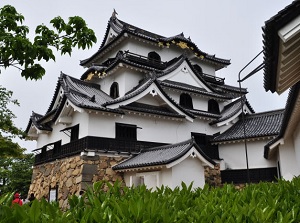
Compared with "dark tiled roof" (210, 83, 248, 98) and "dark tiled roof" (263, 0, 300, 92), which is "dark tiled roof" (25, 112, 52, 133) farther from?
"dark tiled roof" (263, 0, 300, 92)

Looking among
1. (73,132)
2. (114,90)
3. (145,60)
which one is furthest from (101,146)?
(145,60)

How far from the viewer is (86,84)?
1941cm

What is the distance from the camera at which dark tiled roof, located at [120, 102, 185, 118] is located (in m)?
16.0

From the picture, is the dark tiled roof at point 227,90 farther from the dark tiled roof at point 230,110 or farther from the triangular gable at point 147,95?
the triangular gable at point 147,95

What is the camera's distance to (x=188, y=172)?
46.1 ft

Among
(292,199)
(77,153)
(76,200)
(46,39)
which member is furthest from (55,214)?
(77,153)

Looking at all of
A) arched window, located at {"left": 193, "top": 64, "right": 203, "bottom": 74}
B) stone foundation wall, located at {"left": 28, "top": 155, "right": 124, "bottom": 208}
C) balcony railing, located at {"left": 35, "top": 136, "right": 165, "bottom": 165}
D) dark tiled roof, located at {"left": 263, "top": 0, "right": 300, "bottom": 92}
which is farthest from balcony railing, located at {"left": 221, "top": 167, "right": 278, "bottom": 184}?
dark tiled roof, located at {"left": 263, "top": 0, "right": 300, "bottom": 92}

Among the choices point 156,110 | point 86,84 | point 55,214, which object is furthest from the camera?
point 86,84

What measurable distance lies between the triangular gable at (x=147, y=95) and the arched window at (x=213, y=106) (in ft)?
14.2

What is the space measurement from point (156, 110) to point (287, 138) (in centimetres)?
738

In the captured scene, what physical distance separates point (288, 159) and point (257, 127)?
14.3 ft

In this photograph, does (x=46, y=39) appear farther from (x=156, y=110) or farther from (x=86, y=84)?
(x=86, y=84)

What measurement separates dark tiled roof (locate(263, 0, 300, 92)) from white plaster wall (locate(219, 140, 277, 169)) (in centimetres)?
1474

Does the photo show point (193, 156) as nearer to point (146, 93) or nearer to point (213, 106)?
point (146, 93)
